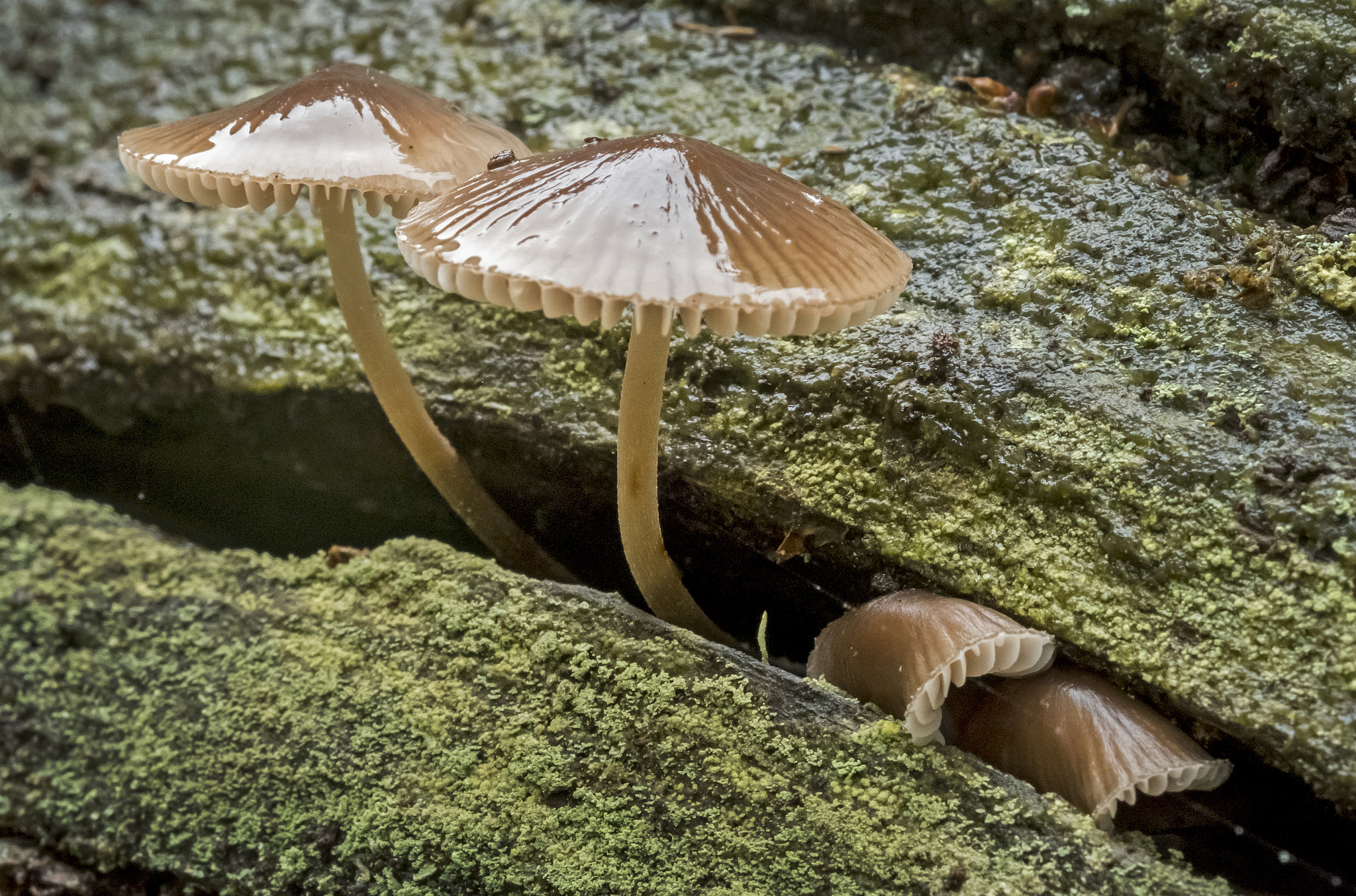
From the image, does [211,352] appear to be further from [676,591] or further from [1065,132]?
[1065,132]

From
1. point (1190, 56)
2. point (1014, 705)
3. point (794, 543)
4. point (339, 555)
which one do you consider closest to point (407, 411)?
point (339, 555)

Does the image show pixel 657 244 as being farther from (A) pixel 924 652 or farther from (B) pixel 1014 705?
(B) pixel 1014 705

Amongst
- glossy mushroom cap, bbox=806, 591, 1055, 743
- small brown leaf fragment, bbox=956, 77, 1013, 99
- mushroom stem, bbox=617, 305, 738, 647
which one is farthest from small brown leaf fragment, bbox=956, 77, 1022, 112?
glossy mushroom cap, bbox=806, 591, 1055, 743

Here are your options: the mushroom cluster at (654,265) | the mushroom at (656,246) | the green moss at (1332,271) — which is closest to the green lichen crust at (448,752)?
the mushroom cluster at (654,265)

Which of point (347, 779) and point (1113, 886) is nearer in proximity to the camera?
point (1113, 886)

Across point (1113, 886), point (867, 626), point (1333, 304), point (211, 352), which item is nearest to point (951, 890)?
point (1113, 886)

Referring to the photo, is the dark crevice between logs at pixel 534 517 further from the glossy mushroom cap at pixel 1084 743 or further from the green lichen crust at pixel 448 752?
the green lichen crust at pixel 448 752

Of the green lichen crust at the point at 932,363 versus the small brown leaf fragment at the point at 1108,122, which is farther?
the small brown leaf fragment at the point at 1108,122
